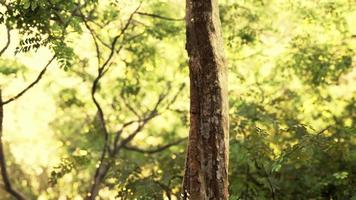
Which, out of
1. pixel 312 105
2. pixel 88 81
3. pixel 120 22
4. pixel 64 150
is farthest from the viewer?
pixel 64 150

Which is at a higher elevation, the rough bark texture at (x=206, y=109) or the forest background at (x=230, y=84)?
the forest background at (x=230, y=84)

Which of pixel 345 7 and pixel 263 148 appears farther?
pixel 345 7

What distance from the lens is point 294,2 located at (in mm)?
11328

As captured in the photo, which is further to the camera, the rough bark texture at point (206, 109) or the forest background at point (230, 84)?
the forest background at point (230, 84)

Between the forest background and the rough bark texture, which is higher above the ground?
the forest background

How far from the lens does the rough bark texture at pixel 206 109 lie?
571 centimetres

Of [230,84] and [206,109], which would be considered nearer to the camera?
[206,109]

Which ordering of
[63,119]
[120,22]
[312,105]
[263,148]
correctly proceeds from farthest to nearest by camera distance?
1. [63,119]
2. [312,105]
3. [120,22]
4. [263,148]

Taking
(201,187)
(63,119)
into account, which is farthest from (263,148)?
(63,119)

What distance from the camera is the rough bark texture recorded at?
18.7ft

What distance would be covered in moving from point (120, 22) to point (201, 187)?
21.7 ft

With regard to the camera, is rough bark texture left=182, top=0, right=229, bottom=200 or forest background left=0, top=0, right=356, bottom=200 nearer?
rough bark texture left=182, top=0, right=229, bottom=200

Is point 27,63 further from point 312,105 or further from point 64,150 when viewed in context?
point 312,105

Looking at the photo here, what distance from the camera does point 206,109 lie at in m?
5.73
